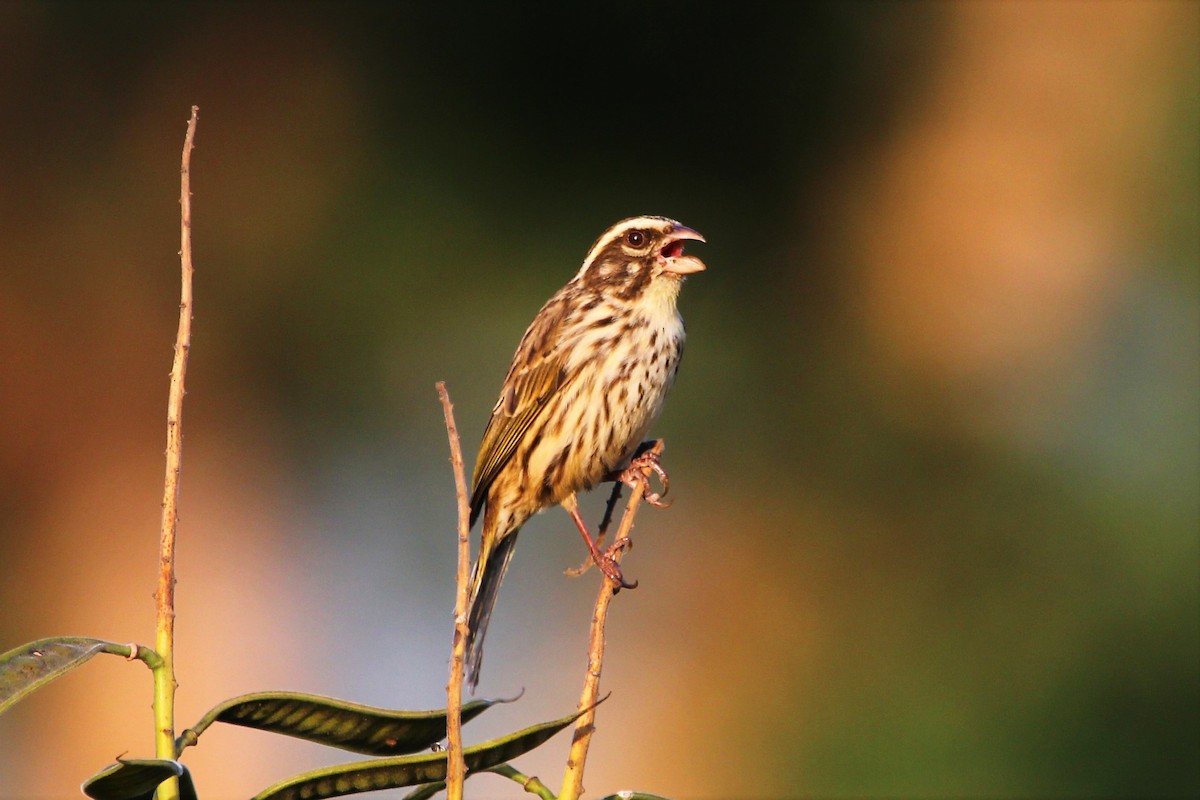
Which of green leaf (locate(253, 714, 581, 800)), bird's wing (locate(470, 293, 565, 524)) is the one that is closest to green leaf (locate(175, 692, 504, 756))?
green leaf (locate(253, 714, 581, 800))

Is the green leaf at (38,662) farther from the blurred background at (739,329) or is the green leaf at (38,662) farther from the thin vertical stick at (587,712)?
the blurred background at (739,329)

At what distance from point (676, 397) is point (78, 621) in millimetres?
4496

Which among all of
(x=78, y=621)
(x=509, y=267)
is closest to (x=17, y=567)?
(x=78, y=621)

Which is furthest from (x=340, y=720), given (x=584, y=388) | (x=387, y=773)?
(x=584, y=388)

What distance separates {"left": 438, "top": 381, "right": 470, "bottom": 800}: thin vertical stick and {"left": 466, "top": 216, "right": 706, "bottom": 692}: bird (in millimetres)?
2953

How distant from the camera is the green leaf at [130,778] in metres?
1.30

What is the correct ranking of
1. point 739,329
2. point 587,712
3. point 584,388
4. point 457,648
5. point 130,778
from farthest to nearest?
point 739,329, point 584,388, point 587,712, point 457,648, point 130,778

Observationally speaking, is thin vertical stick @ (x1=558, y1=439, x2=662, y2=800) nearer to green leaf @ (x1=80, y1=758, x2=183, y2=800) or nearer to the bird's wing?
green leaf @ (x1=80, y1=758, x2=183, y2=800)

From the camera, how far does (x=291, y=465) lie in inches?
437

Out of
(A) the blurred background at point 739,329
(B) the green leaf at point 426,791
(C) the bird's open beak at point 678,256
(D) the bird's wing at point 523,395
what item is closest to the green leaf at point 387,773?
(B) the green leaf at point 426,791

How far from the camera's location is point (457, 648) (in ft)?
5.10

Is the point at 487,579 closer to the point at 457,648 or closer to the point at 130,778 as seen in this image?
the point at 457,648

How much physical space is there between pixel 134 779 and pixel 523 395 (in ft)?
13.1

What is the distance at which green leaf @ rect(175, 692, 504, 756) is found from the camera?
158 cm
